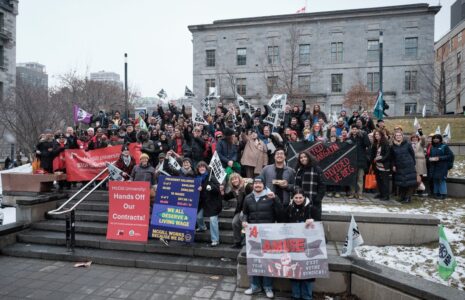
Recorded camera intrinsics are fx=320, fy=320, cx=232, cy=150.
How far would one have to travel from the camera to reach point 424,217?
6.71 metres

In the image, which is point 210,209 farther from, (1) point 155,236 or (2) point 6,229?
(2) point 6,229

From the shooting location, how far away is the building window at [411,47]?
40.1m

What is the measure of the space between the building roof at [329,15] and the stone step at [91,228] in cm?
4029

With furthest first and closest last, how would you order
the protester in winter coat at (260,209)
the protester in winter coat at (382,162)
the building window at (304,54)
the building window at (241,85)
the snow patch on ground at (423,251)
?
1. the building window at (241,85)
2. the building window at (304,54)
3. the protester in winter coat at (382,162)
4. the protester in winter coat at (260,209)
5. the snow patch on ground at (423,251)

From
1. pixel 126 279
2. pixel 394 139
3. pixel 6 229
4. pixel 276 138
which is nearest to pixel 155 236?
pixel 126 279

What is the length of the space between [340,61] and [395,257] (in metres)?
39.9

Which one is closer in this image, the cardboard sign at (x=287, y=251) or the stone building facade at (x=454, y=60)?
the cardboard sign at (x=287, y=251)

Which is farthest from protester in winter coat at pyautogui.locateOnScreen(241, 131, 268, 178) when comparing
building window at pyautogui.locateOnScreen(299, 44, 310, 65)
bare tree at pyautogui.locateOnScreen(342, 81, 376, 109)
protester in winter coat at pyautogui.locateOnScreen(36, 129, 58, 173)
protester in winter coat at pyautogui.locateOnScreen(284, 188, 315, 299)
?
building window at pyautogui.locateOnScreen(299, 44, 310, 65)

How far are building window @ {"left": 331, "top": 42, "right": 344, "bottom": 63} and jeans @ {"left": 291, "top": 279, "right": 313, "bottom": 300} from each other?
41094mm

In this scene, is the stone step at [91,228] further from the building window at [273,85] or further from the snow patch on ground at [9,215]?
the building window at [273,85]

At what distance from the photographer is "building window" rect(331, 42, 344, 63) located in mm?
42019

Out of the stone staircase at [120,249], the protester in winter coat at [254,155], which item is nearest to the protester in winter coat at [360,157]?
the protester in winter coat at [254,155]

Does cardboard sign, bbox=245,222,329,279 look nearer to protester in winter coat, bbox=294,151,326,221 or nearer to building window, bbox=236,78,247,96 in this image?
protester in winter coat, bbox=294,151,326,221

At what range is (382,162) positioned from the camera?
9.01 metres
